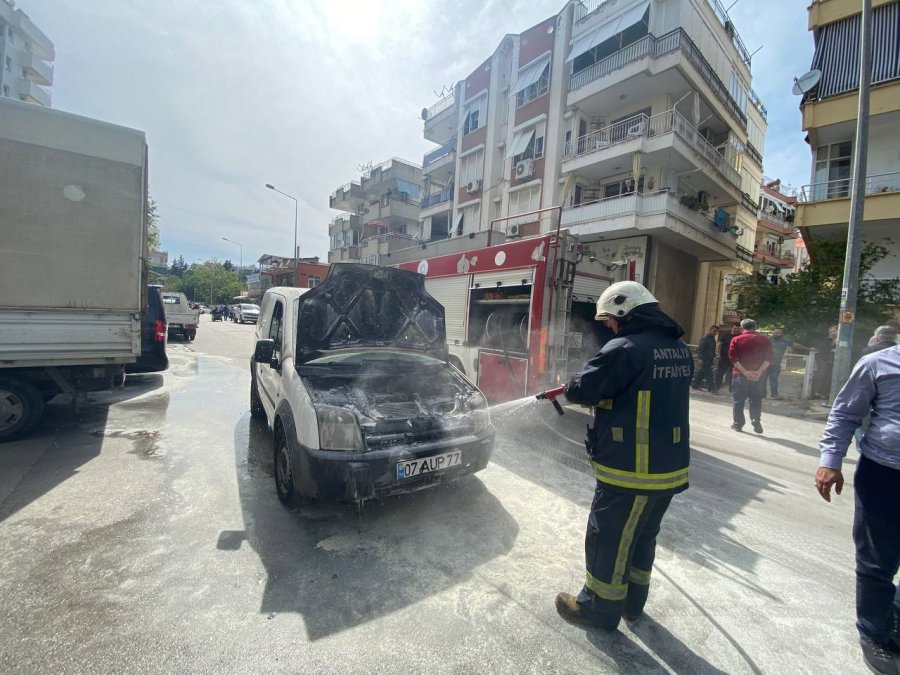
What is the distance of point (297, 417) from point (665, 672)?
279cm

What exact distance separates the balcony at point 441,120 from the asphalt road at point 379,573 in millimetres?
27060

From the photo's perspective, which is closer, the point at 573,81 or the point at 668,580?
the point at 668,580

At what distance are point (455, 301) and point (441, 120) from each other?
2383 cm

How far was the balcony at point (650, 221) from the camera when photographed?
14227mm

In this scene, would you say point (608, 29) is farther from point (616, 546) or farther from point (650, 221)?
point (616, 546)

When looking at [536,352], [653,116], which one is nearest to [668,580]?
[536,352]

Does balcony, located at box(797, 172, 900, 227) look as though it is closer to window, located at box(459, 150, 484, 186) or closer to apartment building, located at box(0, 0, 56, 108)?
window, located at box(459, 150, 484, 186)

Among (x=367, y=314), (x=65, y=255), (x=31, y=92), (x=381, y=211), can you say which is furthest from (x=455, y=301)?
(x=31, y=92)

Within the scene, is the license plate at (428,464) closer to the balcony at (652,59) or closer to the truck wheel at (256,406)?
the truck wheel at (256,406)

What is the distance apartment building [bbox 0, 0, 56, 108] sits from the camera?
1539 inches

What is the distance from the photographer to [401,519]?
3289 mm

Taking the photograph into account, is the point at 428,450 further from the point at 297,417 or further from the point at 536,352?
the point at 536,352

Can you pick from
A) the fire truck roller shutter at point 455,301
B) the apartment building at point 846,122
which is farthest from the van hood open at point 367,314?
the apartment building at point 846,122

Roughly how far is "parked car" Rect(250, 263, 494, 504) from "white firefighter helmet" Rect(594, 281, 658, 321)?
166 centimetres
